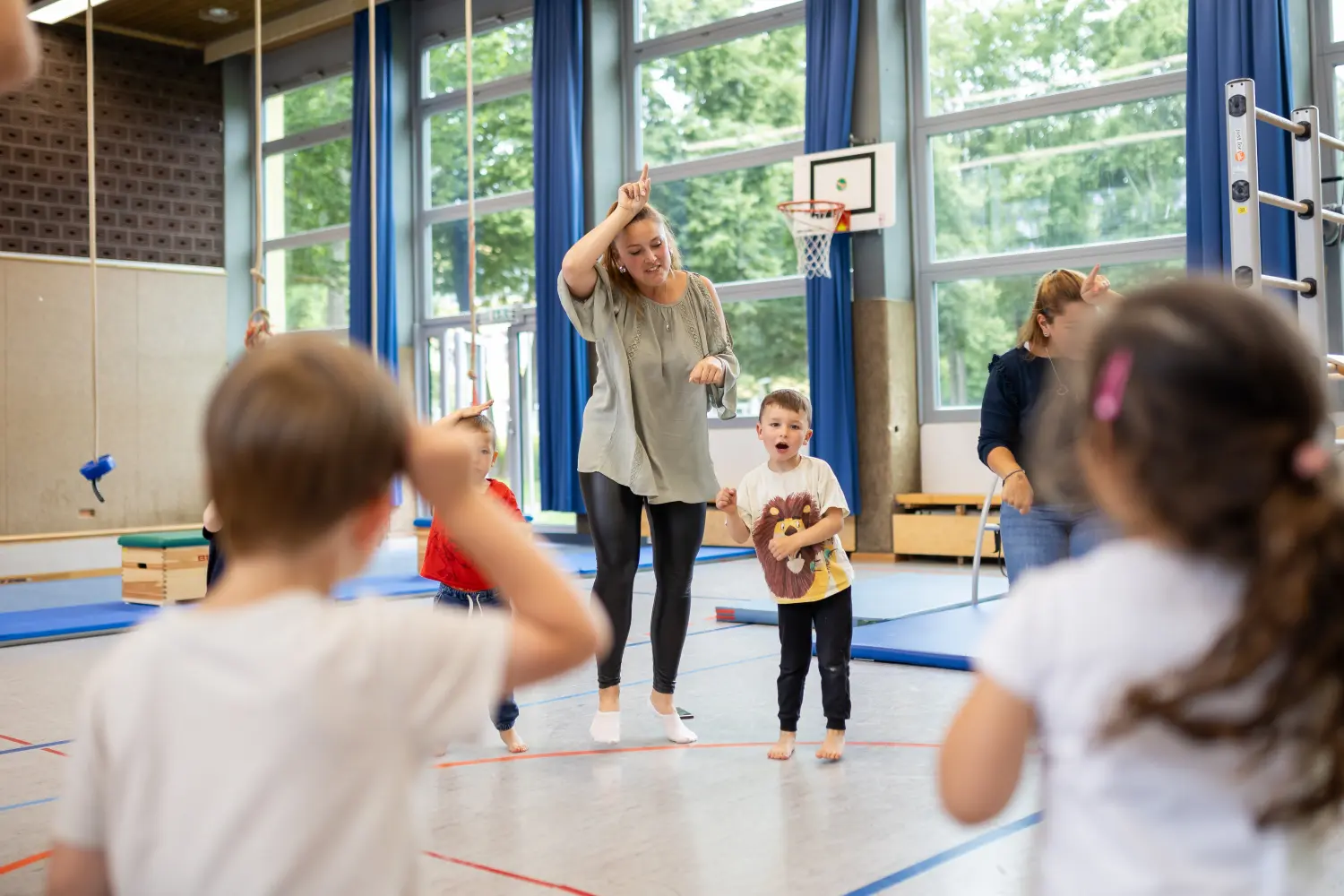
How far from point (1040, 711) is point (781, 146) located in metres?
7.98

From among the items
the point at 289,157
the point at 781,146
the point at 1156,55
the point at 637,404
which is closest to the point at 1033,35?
the point at 1156,55

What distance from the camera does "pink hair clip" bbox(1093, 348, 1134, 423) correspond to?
2.77ft

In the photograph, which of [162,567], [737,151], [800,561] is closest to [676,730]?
[800,561]

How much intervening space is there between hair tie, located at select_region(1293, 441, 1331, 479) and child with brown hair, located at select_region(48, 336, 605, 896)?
0.55 m

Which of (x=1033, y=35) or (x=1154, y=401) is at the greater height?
(x=1033, y=35)

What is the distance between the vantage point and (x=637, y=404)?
10.3ft

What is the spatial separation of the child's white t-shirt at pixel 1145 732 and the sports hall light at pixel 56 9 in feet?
34.2

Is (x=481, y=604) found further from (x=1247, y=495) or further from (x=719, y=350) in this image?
(x=1247, y=495)

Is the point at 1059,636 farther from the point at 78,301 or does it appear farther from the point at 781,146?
the point at 78,301

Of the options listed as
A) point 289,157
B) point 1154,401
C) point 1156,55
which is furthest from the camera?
point 289,157

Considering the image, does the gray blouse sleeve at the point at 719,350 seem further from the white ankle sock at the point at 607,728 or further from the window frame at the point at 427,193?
the window frame at the point at 427,193

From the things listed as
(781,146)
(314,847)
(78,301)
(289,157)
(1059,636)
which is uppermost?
(289,157)

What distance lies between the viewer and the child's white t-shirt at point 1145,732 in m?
0.85

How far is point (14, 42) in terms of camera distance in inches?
65.4
